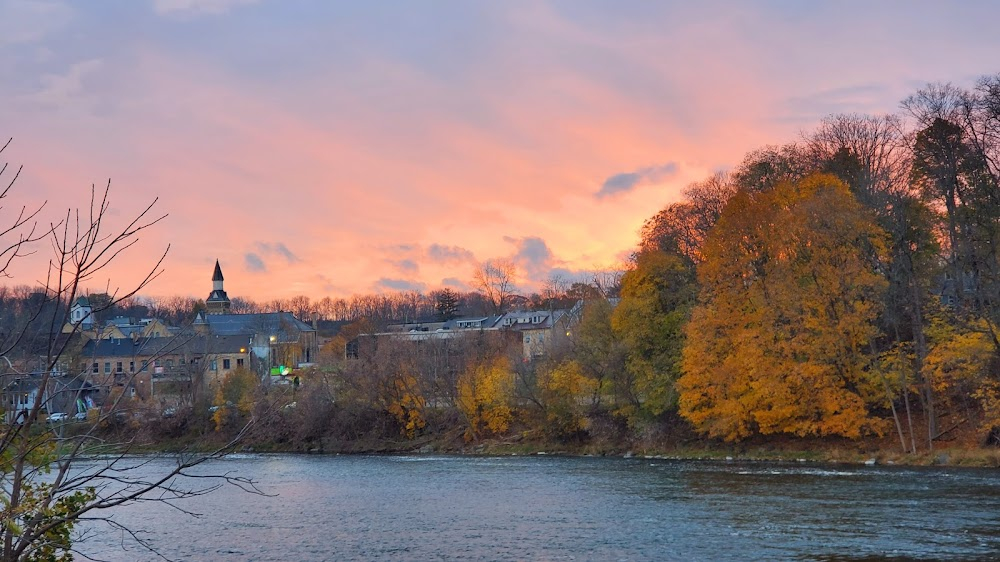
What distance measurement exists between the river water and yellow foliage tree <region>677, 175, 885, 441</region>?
4.70 meters

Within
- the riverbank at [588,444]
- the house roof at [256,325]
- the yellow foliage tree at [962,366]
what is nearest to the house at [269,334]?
the house roof at [256,325]

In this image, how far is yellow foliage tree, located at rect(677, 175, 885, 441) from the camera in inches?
1815

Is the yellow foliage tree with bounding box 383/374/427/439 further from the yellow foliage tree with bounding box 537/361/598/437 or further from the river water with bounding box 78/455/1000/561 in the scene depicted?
the river water with bounding box 78/455/1000/561

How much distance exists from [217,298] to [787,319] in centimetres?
11635

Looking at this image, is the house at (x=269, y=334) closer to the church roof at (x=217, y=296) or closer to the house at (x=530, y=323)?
the church roof at (x=217, y=296)

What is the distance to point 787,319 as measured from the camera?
47.9 metres

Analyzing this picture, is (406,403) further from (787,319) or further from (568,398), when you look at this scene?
(787,319)

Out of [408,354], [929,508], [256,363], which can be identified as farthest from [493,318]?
[929,508]

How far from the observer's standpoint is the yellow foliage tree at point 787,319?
46094mm

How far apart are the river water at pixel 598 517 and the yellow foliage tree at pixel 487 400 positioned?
61.8 ft

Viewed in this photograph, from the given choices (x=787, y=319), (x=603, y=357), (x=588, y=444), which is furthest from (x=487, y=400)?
(x=787, y=319)

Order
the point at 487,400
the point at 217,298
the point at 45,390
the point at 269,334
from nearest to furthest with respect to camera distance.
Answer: the point at 45,390, the point at 487,400, the point at 269,334, the point at 217,298

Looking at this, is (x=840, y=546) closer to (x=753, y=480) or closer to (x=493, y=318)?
(x=753, y=480)

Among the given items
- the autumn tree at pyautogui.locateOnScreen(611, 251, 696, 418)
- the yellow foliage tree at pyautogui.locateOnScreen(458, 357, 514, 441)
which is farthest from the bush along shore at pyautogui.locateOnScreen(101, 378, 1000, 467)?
the autumn tree at pyautogui.locateOnScreen(611, 251, 696, 418)
